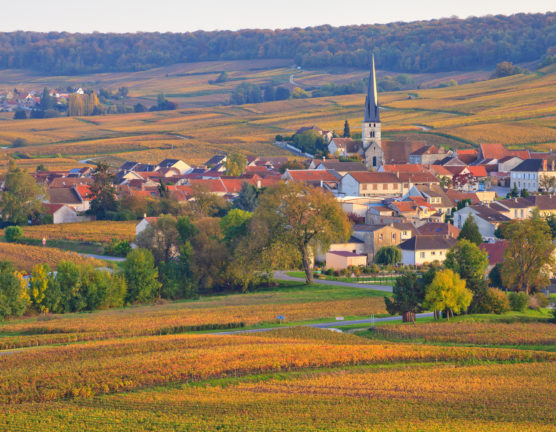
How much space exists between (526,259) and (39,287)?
85.8 feet

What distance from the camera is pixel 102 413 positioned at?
2377cm

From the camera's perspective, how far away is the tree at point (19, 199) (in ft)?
263

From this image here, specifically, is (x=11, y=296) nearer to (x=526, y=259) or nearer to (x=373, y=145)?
(x=526, y=259)

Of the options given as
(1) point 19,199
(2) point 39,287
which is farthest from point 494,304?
(1) point 19,199

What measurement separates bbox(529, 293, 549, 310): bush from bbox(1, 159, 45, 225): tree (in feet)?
166

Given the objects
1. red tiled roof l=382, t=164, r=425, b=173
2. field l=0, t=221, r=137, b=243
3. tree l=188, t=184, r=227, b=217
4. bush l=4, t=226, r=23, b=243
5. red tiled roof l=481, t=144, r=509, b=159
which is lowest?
field l=0, t=221, r=137, b=243

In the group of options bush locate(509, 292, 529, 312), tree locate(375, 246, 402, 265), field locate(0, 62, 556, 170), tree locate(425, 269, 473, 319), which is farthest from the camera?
field locate(0, 62, 556, 170)

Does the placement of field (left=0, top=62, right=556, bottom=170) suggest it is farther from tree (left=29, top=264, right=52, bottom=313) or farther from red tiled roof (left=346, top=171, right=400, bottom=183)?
tree (left=29, top=264, right=52, bottom=313)

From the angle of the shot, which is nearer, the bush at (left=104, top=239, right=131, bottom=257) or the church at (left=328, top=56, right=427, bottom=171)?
the bush at (left=104, top=239, right=131, bottom=257)

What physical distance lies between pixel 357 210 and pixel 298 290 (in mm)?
22819

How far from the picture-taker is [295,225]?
54156 mm

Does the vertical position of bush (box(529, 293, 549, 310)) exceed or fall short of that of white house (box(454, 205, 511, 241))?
it falls short

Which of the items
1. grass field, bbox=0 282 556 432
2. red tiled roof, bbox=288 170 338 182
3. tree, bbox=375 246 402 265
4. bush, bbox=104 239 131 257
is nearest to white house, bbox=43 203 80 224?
bush, bbox=104 239 131 257

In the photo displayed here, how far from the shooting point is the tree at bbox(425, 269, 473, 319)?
130 feet
